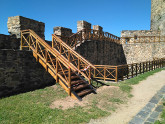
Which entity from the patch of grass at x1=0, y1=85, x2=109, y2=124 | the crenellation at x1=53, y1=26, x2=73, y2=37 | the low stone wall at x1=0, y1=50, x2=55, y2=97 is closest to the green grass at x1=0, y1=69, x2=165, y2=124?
the patch of grass at x1=0, y1=85, x2=109, y2=124

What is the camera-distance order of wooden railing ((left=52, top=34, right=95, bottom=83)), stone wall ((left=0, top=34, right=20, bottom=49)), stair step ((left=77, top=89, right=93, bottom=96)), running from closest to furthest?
1. stair step ((left=77, top=89, right=93, bottom=96))
2. stone wall ((left=0, top=34, right=20, bottom=49))
3. wooden railing ((left=52, top=34, right=95, bottom=83))

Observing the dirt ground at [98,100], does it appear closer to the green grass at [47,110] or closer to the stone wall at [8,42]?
the green grass at [47,110]

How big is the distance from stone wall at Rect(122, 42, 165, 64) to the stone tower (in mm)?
6783

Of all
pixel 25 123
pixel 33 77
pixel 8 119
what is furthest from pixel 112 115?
pixel 33 77

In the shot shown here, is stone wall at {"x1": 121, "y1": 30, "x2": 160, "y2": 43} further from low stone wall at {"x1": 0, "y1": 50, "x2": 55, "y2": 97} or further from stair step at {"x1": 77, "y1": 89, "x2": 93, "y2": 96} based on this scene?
low stone wall at {"x1": 0, "y1": 50, "x2": 55, "y2": 97}

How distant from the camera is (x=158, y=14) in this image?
24.1m

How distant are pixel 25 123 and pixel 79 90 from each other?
3.00 meters

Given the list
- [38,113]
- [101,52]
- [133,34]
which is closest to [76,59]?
[38,113]

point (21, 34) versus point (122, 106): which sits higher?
point (21, 34)

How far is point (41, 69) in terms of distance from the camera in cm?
774

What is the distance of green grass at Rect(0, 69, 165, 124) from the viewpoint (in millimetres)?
3943

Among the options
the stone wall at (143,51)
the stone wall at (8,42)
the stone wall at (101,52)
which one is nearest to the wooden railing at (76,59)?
the stone wall at (101,52)

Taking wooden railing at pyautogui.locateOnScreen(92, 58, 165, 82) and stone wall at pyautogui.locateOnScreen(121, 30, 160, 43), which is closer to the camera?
wooden railing at pyautogui.locateOnScreen(92, 58, 165, 82)

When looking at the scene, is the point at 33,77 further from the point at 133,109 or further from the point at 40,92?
the point at 133,109
